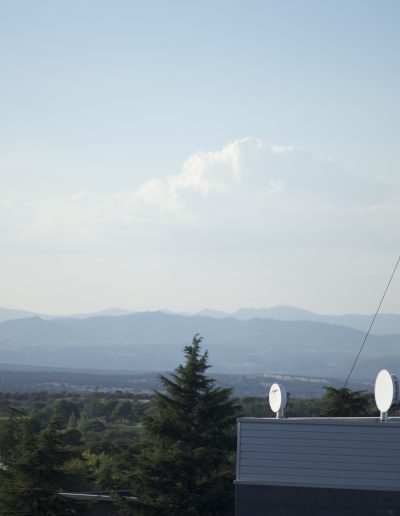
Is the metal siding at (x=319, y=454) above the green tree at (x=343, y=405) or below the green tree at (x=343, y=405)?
below

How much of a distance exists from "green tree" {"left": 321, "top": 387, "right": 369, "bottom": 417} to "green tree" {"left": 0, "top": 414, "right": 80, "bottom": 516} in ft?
39.4

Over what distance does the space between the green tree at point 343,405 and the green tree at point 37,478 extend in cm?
1202

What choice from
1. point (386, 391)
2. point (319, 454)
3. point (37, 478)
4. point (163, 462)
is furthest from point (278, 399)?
point (37, 478)

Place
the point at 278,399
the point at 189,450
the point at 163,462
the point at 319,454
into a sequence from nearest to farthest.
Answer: the point at 319,454, the point at 278,399, the point at 163,462, the point at 189,450

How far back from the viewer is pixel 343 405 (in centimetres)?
3791

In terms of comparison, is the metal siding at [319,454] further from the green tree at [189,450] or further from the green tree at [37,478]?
the green tree at [37,478]

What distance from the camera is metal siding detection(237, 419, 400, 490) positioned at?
21.5 metres

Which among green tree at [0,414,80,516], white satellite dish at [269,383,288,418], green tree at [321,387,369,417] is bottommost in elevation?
green tree at [0,414,80,516]

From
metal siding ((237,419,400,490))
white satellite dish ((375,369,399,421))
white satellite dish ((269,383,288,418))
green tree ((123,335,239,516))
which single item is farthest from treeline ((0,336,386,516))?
white satellite dish ((375,369,399,421))

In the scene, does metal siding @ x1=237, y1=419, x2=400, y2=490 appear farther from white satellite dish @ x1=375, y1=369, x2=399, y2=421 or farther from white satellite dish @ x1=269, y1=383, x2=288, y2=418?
white satellite dish @ x1=269, y1=383, x2=288, y2=418

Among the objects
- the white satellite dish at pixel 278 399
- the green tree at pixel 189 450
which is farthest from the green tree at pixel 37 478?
the white satellite dish at pixel 278 399

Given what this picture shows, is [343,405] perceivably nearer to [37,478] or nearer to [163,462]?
[163,462]

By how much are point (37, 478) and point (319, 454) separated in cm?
983

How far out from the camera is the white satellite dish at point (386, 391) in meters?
21.7
